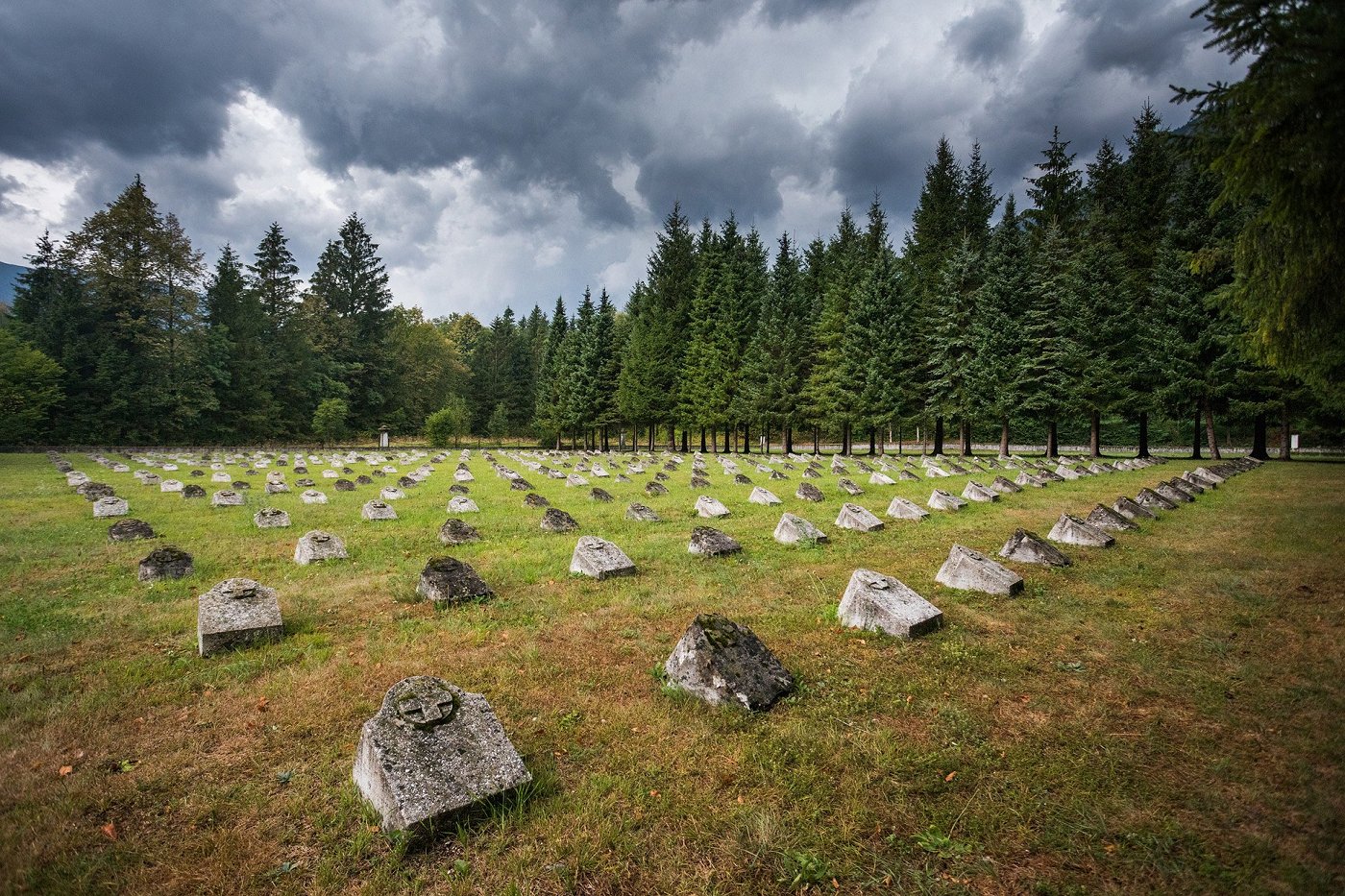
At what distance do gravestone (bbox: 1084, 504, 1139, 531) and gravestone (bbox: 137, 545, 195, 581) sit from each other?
46.3 feet

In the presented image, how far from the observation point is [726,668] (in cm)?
407

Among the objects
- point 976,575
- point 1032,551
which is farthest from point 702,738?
point 1032,551

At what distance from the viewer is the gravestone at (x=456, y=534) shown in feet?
30.7

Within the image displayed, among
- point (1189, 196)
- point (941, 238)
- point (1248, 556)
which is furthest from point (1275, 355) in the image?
point (941, 238)

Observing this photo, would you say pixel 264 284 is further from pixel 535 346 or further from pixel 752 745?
pixel 752 745

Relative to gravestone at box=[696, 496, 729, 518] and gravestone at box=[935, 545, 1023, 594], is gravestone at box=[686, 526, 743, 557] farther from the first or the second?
gravestone at box=[696, 496, 729, 518]

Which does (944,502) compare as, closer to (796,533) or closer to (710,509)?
(796,533)

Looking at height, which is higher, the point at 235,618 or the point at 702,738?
the point at 235,618

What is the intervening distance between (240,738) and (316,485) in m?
17.1

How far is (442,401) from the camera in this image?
199ft

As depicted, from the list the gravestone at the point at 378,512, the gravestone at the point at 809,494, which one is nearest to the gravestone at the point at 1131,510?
the gravestone at the point at 809,494

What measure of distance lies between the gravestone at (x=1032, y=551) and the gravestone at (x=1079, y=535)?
1.38 meters

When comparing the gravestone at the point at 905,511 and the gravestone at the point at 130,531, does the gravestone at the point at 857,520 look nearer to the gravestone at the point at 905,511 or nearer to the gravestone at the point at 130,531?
→ the gravestone at the point at 905,511

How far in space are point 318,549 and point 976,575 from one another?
30.3 ft
